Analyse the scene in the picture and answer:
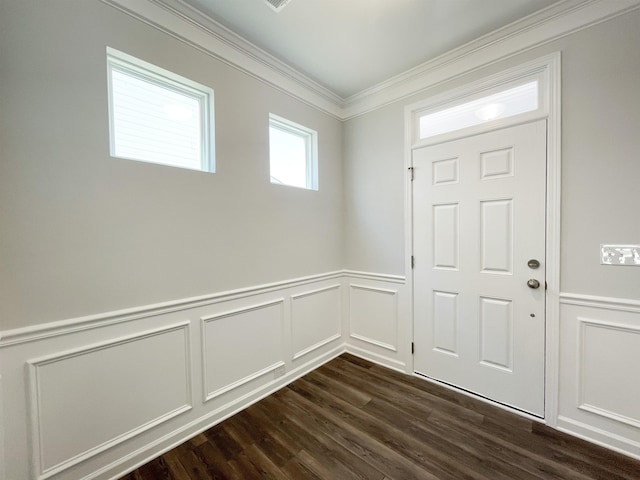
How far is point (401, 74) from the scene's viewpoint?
244 cm

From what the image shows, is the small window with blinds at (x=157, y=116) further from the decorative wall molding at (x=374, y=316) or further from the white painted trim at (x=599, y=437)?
the white painted trim at (x=599, y=437)

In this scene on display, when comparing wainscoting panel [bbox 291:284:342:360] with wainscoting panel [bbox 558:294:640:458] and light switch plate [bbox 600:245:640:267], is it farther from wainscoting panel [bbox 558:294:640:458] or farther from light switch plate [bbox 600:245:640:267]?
light switch plate [bbox 600:245:640:267]

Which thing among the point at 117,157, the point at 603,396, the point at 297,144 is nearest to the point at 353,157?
the point at 297,144

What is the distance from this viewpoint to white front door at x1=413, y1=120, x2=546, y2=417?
191cm

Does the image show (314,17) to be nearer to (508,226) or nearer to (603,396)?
(508,226)

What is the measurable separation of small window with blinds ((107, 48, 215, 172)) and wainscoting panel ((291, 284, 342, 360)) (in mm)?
1502

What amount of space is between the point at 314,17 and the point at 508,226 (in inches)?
82.0

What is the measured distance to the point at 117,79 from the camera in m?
1.58

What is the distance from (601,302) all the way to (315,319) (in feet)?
7.14

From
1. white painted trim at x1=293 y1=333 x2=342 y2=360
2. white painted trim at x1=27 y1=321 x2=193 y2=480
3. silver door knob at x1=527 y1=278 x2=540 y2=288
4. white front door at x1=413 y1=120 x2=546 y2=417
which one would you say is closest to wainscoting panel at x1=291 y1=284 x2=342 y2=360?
white painted trim at x1=293 y1=333 x2=342 y2=360

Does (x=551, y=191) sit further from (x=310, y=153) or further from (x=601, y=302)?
(x=310, y=153)

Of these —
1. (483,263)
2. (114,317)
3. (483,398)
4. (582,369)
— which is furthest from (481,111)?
(114,317)

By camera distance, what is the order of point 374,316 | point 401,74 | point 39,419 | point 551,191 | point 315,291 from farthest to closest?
point 374,316
point 315,291
point 401,74
point 551,191
point 39,419

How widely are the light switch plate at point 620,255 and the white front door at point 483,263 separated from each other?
0.30 metres
